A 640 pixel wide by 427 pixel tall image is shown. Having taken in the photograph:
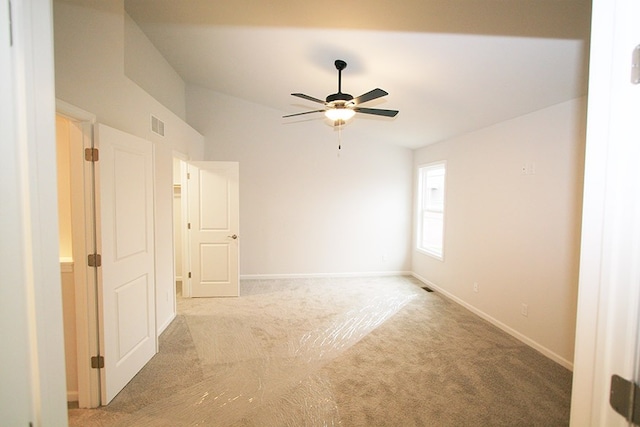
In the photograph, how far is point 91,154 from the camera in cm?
196

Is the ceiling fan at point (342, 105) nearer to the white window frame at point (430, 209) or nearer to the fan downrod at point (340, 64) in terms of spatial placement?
the fan downrod at point (340, 64)

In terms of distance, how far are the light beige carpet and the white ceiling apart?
8.17ft

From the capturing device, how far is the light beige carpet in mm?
1974

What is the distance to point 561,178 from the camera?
2.58 meters

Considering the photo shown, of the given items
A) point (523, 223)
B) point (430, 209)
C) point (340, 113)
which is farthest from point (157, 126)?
point (430, 209)

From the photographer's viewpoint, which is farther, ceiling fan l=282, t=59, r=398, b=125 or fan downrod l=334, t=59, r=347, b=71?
fan downrod l=334, t=59, r=347, b=71

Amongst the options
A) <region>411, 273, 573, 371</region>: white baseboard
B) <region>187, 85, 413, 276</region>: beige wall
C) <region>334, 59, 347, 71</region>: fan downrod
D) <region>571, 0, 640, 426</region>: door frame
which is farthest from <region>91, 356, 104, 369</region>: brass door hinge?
<region>411, 273, 573, 371</region>: white baseboard

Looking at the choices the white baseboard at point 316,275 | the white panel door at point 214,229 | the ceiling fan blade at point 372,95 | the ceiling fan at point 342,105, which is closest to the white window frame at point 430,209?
the white baseboard at point 316,275

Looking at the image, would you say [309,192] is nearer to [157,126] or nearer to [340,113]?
[340,113]

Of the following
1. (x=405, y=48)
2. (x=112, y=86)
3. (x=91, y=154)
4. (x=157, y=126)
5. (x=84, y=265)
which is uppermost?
(x=405, y=48)

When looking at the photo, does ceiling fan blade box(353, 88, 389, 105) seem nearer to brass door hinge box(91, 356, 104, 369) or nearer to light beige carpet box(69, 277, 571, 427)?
light beige carpet box(69, 277, 571, 427)

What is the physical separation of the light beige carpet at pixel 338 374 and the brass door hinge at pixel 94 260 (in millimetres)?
1055

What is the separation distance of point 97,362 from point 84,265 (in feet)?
2.41

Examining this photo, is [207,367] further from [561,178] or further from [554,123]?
[554,123]
